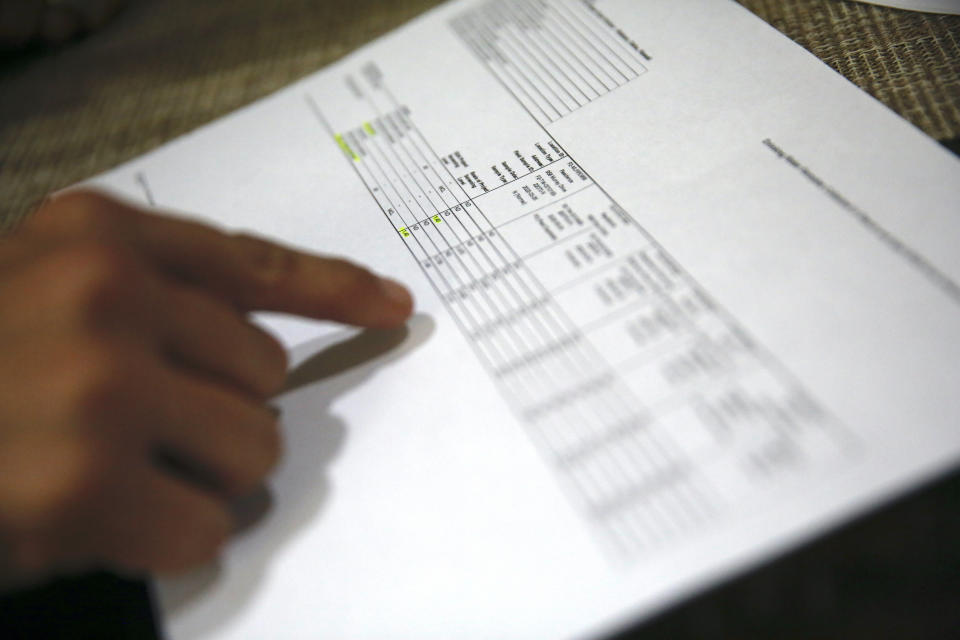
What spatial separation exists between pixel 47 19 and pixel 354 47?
0.37 m

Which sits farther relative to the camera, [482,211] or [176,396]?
[482,211]

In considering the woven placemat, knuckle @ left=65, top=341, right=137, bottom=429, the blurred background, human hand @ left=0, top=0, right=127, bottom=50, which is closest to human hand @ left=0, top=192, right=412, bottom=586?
knuckle @ left=65, top=341, right=137, bottom=429

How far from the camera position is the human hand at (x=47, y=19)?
0.73 metres

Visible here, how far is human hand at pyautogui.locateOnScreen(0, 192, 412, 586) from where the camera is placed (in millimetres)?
282

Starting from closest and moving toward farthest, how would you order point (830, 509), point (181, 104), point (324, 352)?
point (830, 509), point (324, 352), point (181, 104)

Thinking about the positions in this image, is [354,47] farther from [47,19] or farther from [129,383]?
[129,383]

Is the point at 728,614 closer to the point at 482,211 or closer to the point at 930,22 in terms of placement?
the point at 482,211

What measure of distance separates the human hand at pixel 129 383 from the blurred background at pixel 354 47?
11cm

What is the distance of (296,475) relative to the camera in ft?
1.25

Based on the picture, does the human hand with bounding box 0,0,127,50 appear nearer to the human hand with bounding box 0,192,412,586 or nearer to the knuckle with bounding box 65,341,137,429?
the human hand with bounding box 0,192,412,586

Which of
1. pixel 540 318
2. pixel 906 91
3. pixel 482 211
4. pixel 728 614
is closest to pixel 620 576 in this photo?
pixel 728 614

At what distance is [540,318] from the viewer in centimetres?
40

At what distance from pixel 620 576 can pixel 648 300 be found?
0.52 feet

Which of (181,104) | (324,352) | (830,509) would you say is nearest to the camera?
(830,509)
